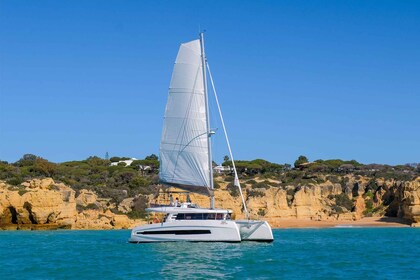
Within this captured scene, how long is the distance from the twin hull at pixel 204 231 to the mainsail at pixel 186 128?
2.61 meters

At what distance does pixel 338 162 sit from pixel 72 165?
1563 inches

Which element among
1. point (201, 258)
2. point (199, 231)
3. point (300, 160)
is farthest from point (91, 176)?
point (201, 258)

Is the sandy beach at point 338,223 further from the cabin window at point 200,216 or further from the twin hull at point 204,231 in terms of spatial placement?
the cabin window at point 200,216

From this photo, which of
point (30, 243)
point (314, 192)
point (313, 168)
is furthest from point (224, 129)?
point (313, 168)

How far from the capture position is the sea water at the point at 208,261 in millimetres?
22688

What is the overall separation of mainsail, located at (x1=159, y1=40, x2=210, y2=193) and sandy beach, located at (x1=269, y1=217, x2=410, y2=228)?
3041 centimetres

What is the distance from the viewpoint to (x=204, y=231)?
1325 inches

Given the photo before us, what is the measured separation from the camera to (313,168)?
95688 mm

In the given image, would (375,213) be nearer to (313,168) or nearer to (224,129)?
(313,168)

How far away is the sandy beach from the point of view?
66250 mm

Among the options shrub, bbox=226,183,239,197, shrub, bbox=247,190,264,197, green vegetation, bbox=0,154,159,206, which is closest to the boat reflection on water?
shrub, bbox=247,190,264,197

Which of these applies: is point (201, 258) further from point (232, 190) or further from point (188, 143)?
point (232, 190)

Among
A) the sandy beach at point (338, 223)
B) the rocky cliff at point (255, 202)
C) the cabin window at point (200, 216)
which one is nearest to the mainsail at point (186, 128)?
the cabin window at point (200, 216)

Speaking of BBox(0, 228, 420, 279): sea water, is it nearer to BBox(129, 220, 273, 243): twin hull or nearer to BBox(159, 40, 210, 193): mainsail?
BBox(129, 220, 273, 243): twin hull
